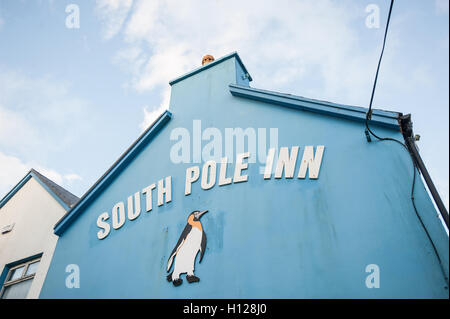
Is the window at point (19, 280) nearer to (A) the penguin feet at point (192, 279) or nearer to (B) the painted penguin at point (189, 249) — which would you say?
(B) the painted penguin at point (189, 249)

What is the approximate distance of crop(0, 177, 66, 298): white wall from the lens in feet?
29.9

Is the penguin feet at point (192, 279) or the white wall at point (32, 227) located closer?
A: the penguin feet at point (192, 279)

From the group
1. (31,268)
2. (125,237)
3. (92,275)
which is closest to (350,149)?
(125,237)

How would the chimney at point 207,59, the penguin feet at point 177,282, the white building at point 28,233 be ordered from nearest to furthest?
the penguin feet at point 177,282
the white building at point 28,233
the chimney at point 207,59

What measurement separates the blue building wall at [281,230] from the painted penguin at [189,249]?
0.14m

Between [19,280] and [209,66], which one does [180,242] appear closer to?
[209,66]

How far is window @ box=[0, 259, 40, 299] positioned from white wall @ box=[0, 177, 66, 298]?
0.84ft

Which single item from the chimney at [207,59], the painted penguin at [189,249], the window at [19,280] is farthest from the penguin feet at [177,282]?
the chimney at [207,59]

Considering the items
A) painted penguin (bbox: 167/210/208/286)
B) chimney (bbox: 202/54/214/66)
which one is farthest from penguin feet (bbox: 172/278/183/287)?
chimney (bbox: 202/54/214/66)

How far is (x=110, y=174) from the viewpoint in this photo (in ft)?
29.2

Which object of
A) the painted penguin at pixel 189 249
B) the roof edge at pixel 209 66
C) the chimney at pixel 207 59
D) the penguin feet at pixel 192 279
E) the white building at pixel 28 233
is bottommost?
the penguin feet at pixel 192 279

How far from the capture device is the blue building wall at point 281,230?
4.88m

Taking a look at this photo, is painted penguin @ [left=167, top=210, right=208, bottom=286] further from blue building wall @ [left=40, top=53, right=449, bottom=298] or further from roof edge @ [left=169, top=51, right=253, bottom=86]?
roof edge @ [left=169, top=51, right=253, bottom=86]

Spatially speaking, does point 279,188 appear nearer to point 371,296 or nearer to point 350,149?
point 350,149
